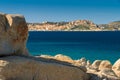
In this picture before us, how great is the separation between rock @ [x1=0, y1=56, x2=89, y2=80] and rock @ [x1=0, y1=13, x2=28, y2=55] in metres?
0.50

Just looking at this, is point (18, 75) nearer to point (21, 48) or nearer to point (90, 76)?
point (21, 48)

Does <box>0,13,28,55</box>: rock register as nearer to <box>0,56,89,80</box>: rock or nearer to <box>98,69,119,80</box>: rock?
<box>0,56,89,80</box>: rock

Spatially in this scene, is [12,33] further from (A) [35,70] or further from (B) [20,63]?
(A) [35,70]

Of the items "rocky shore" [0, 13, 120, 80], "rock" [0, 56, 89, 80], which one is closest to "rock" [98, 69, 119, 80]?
"rocky shore" [0, 13, 120, 80]

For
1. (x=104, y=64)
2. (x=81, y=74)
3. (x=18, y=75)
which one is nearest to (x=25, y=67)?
(x=18, y=75)

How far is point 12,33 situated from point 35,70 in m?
2.12

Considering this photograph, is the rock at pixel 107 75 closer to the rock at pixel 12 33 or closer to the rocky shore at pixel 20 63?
the rocky shore at pixel 20 63

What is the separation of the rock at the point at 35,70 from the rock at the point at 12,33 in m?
0.50

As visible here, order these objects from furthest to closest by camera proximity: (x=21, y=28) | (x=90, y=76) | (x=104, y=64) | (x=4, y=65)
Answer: (x=104, y=64)
(x=90, y=76)
(x=21, y=28)
(x=4, y=65)

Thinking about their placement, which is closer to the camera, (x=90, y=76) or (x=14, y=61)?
(x=14, y=61)

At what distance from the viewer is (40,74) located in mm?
21125

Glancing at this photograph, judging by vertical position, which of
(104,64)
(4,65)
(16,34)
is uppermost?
(16,34)

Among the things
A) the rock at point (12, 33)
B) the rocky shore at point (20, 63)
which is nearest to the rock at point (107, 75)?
the rocky shore at point (20, 63)

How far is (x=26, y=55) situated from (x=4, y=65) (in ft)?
8.82
